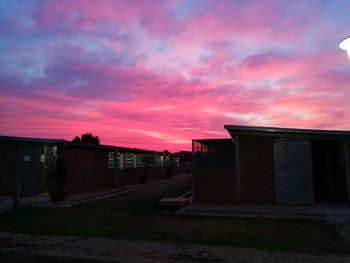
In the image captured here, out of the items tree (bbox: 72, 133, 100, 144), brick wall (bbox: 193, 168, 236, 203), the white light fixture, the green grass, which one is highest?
tree (bbox: 72, 133, 100, 144)

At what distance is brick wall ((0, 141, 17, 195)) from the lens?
1622 cm

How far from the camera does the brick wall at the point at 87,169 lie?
54.9 feet

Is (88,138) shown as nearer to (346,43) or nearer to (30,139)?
(30,139)

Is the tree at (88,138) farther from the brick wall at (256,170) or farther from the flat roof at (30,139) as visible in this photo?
the brick wall at (256,170)

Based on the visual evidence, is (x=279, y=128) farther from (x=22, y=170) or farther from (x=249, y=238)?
(x=22, y=170)

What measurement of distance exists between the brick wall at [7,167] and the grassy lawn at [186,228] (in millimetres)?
5238

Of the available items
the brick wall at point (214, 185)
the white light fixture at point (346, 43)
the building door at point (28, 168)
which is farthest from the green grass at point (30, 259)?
the building door at point (28, 168)

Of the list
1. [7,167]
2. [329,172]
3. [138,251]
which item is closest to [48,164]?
[7,167]

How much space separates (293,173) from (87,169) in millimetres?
10995

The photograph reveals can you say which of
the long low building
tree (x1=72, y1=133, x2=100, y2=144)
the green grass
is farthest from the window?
A: tree (x1=72, y1=133, x2=100, y2=144)

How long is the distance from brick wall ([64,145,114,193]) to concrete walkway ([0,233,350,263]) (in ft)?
26.3

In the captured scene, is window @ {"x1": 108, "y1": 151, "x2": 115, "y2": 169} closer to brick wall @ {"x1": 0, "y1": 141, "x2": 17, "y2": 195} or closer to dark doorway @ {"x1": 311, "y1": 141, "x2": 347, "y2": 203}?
brick wall @ {"x1": 0, "y1": 141, "x2": 17, "y2": 195}

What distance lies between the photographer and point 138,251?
6586mm

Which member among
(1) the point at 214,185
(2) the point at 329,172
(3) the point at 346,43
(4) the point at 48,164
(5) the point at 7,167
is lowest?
(1) the point at 214,185
